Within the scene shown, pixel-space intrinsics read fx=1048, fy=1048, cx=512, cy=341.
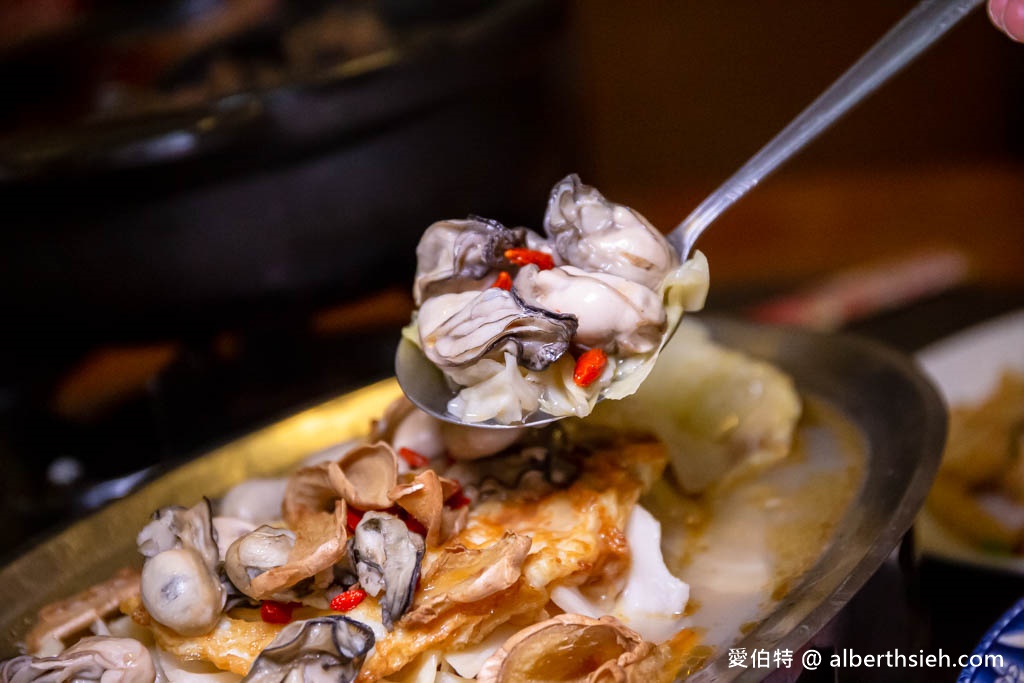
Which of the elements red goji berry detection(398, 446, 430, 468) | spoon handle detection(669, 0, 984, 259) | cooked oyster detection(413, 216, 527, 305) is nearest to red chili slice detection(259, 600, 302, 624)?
red goji berry detection(398, 446, 430, 468)

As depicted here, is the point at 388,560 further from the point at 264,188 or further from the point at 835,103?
the point at 264,188

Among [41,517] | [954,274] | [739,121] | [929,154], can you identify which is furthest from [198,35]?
[929,154]

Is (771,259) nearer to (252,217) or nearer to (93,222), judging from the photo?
(252,217)

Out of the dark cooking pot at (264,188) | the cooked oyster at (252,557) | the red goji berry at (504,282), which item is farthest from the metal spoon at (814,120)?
the dark cooking pot at (264,188)

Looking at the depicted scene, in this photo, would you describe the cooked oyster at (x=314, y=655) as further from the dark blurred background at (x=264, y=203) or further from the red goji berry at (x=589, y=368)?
the dark blurred background at (x=264, y=203)

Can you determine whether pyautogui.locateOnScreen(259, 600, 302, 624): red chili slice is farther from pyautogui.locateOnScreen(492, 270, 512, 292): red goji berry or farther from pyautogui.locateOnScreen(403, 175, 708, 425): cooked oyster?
pyautogui.locateOnScreen(492, 270, 512, 292): red goji berry

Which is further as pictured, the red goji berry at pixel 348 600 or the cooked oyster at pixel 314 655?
the red goji berry at pixel 348 600
